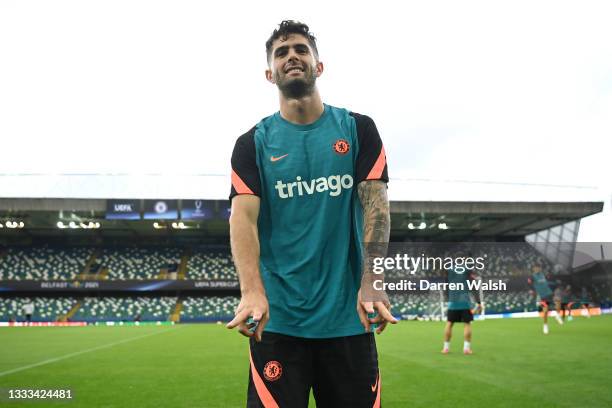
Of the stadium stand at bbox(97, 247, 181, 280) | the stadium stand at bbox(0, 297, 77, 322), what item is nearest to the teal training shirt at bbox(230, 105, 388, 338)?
the stadium stand at bbox(97, 247, 181, 280)

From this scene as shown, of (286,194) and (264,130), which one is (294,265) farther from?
(264,130)

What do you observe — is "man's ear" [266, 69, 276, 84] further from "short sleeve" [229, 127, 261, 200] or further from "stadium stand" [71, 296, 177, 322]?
"stadium stand" [71, 296, 177, 322]

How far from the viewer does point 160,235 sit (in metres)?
45.3

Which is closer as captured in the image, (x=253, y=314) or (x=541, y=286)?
(x=253, y=314)

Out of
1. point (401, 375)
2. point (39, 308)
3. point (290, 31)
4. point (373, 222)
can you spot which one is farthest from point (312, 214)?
point (39, 308)

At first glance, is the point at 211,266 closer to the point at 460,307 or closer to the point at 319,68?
the point at 460,307

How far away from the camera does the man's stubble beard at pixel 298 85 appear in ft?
8.04

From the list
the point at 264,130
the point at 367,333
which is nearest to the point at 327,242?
the point at 367,333

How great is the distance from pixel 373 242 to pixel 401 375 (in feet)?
22.8

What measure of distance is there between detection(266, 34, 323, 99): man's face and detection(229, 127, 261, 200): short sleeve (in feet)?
1.01

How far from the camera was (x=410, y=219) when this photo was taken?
40.6 meters

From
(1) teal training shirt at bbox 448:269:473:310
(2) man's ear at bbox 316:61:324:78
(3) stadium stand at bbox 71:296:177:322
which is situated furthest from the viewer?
(3) stadium stand at bbox 71:296:177:322

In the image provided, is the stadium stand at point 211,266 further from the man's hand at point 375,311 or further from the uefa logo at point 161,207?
the man's hand at point 375,311

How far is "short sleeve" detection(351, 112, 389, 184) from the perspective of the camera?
2.44 m
